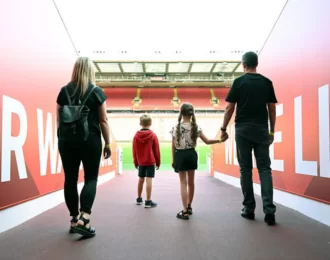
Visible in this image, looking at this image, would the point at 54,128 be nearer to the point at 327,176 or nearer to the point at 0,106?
the point at 0,106

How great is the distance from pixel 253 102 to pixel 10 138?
1927 millimetres

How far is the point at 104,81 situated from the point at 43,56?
40.0 ft

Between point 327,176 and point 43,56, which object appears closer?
point 327,176

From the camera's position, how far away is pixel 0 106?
2.19 m

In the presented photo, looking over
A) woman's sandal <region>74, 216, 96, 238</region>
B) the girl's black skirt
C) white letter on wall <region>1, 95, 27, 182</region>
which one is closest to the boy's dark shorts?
the girl's black skirt

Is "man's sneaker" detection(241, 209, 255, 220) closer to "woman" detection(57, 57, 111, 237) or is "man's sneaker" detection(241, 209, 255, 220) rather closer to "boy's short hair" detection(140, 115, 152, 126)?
"woman" detection(57, 57, 111, 237)

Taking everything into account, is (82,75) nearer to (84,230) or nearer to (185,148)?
(84,230)

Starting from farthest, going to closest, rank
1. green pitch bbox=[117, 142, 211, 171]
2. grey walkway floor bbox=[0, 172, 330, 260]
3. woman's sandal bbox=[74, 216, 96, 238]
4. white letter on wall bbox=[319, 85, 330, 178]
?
green pitch bbox=[117, 142, 211, 171], white letter on wall bbox=[319, 85, 330, 178], woman's sandal bbox=[74, 216, 96, 238], grey walkway floor bbox=[0, 172, 330, 260]

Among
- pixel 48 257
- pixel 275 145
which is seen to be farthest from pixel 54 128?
pixel 275 145

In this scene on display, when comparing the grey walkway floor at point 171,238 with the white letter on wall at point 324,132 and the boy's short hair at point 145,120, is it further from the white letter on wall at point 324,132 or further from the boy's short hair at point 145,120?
the boy's short hair at point 145,120

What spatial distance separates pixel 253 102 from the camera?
2.60m

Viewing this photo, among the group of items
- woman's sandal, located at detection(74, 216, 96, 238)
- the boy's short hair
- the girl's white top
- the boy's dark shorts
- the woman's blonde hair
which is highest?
the woman's blonde hair

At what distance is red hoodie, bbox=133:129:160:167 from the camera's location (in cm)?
358

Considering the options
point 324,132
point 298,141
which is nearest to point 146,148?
point 298,141
